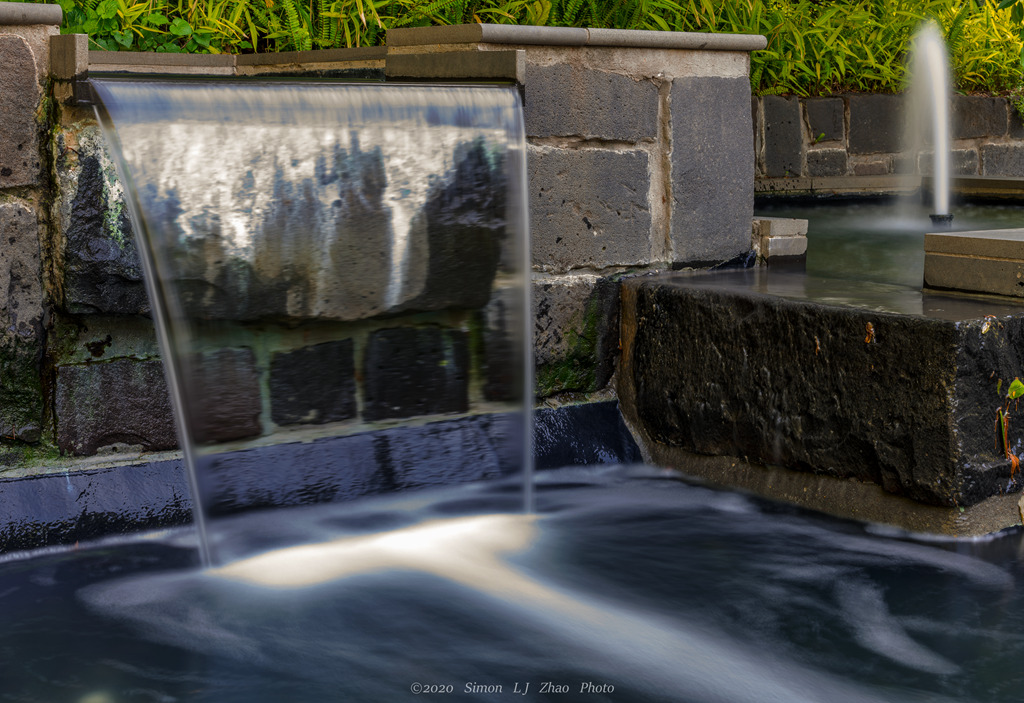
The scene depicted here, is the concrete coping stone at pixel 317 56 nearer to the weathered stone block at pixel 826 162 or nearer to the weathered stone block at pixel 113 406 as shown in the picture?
the weathered stone block at pixel 113 406

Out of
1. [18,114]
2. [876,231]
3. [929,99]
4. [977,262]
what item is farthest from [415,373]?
[929,99]

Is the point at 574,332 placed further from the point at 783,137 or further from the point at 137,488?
the point at 783,137

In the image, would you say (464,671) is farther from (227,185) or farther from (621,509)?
(227,185)

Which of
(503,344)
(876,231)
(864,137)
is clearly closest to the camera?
(503,344)

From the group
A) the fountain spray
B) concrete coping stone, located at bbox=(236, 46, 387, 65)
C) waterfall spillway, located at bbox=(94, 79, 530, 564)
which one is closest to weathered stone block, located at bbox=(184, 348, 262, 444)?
waterfall spillway, located at bbox=(94, 79, 530, 564)

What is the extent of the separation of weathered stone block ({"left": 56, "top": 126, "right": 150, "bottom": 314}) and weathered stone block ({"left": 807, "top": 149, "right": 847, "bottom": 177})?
4.81m

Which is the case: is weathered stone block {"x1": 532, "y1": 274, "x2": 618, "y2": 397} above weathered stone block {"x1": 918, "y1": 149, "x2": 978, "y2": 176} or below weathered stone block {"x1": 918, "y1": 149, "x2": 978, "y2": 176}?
below

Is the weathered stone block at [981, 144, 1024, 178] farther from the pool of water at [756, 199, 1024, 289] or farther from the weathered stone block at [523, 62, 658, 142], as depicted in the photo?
the weathered stone block at [523, 62, 658, 142]

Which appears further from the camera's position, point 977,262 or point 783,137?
point 783,137

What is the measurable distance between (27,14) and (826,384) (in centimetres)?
204

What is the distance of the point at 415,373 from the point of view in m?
2.85

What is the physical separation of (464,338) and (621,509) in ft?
1.99

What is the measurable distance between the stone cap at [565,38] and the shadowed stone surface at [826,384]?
70 centimetres

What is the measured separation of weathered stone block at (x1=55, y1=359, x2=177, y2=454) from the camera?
103 inches
